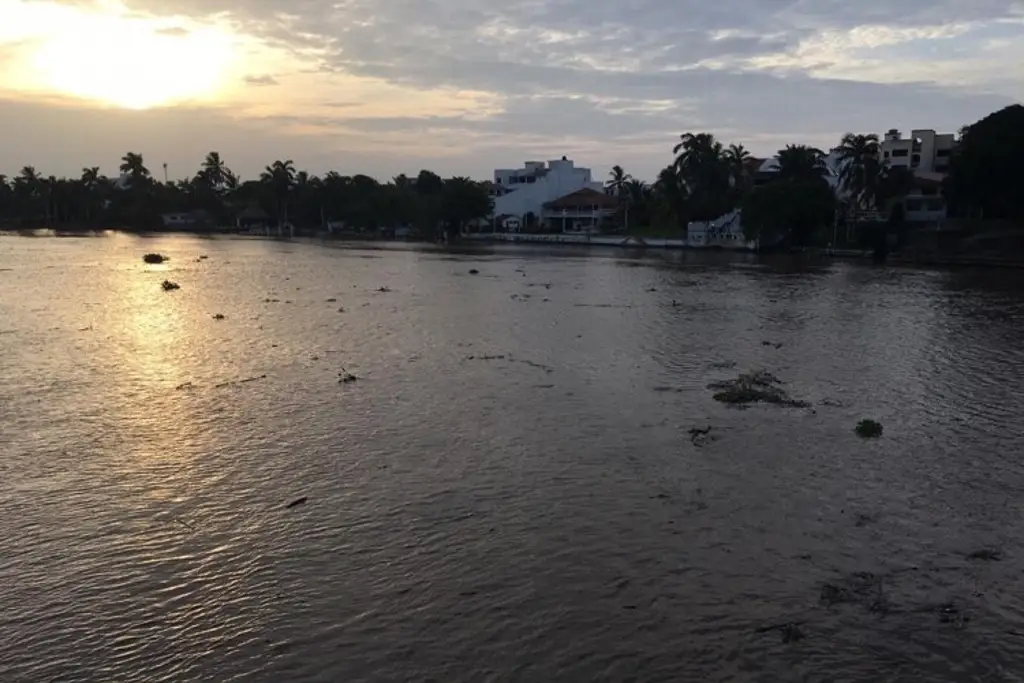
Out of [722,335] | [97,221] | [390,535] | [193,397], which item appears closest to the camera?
[390,535]

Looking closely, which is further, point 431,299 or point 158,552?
point 431,299

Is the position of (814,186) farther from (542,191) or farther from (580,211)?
(542,191)

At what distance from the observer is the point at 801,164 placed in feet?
299

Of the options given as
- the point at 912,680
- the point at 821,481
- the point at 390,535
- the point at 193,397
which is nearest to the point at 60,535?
the point at 390,535

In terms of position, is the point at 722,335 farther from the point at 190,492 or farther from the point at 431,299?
the point at 190,492

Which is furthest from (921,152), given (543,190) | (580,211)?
(543,190)

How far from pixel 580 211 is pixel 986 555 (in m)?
119

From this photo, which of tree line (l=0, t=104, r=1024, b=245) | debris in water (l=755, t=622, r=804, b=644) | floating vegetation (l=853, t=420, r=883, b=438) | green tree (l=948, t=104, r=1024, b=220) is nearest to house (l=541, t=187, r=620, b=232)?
tree line (l=0, t=104, r=1024, b=245)

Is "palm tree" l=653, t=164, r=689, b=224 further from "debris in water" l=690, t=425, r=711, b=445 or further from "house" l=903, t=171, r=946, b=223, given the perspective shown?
"debris in water" l=690, t=425, r=711, b=445

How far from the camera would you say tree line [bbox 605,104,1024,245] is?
7106 cm

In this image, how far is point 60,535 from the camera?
382 inches

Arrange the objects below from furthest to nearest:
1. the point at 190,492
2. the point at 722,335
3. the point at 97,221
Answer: the point at 97,221 < the point at 722,335 < the point at 190,492

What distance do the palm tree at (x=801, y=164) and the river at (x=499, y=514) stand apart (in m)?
70.2

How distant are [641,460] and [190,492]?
6986 mm
